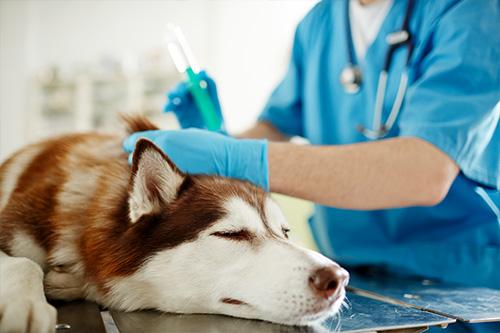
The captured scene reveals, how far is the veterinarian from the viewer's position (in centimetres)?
109

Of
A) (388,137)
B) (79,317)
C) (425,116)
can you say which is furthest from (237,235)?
(388,137)

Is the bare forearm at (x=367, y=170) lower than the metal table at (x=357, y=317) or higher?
higher

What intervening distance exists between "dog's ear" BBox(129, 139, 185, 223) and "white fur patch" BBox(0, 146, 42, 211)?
39cm

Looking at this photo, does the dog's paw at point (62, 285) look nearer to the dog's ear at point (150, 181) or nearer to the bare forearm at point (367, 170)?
the dog's ear at point (150, 181)

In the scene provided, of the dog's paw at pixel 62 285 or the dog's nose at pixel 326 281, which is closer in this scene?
the dog's nose at pixel 326 281

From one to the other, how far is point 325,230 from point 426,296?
0.53 metres

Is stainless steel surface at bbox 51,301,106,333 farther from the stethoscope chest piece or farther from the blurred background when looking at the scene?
the blurred background

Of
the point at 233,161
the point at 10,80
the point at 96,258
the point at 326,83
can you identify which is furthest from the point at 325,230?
the point at 10,80

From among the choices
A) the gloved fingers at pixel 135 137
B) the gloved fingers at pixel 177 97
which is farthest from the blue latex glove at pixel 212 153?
the gloved fingers at pixel 177 97

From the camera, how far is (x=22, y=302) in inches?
27.5

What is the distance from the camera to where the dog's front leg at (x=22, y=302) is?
2.18 feet

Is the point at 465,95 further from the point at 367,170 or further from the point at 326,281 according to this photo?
the point at 326,281

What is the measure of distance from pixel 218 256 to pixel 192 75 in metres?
0.63

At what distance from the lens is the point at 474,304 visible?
3.26 ft
